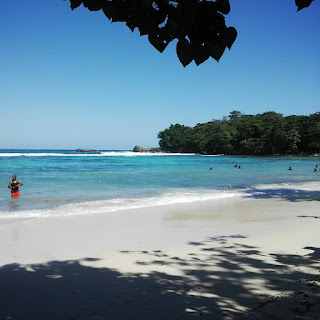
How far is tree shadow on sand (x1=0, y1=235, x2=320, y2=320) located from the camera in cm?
393

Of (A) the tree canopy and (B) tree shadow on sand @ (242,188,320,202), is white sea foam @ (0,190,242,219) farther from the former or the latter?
(A) the tree canopy

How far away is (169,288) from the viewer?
4641mm

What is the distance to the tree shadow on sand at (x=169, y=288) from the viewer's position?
12.9 ft

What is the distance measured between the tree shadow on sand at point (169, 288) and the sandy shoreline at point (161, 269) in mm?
14

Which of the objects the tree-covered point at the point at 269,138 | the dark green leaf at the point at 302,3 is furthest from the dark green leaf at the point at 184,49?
the tree-covered point at the point at 269,138

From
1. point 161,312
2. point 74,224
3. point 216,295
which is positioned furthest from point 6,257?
point 216,295

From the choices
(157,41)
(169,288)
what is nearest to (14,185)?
(169,288)

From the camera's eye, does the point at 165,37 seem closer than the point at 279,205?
Yes

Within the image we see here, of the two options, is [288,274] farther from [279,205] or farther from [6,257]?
[279,205]

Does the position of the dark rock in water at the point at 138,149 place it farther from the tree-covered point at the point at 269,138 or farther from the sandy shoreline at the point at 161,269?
the sandy shoreline at the point at 161,269

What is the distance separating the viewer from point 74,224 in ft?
33.0

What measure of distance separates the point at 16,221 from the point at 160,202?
675 cm

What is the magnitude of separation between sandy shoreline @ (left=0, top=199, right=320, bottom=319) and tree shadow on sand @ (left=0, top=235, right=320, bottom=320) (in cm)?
1

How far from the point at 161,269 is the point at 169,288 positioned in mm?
887
